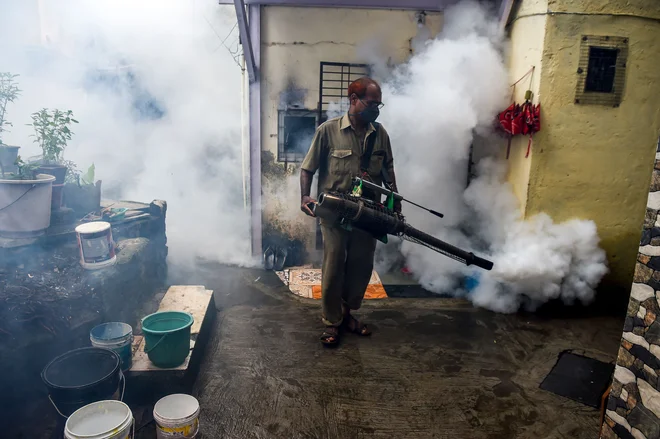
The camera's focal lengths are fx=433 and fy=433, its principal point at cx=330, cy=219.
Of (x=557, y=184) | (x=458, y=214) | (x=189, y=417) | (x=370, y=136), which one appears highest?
(x=370, y=136)

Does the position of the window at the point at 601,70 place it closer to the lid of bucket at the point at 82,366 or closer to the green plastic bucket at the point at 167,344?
the green plastic bucket at the point at 167,344

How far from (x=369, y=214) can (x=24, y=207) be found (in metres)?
3.66

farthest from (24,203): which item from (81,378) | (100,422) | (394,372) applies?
(394,372)

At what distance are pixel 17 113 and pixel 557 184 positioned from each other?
11.3 m

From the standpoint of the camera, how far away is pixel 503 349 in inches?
183

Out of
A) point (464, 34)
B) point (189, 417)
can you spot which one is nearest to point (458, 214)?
point (464, 34)

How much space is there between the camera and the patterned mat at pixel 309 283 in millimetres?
6020

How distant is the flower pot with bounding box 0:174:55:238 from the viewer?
4516 mm

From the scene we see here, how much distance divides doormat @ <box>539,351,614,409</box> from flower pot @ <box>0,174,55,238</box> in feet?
17.9

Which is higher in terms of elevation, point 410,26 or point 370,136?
point 410,26

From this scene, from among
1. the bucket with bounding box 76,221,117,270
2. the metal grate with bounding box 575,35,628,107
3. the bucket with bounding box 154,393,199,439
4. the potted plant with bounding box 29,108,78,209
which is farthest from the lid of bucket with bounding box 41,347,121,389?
the metal grate with bounding box 575,35,628,107

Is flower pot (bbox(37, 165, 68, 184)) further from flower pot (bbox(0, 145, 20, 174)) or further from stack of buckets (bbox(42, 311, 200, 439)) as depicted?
stack of buckets (bbox(42, 311, 200, 439))

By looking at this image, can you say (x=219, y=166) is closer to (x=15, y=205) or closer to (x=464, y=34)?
(x=15, y=205)

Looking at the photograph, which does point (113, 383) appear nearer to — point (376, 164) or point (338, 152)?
point (338, 152)
